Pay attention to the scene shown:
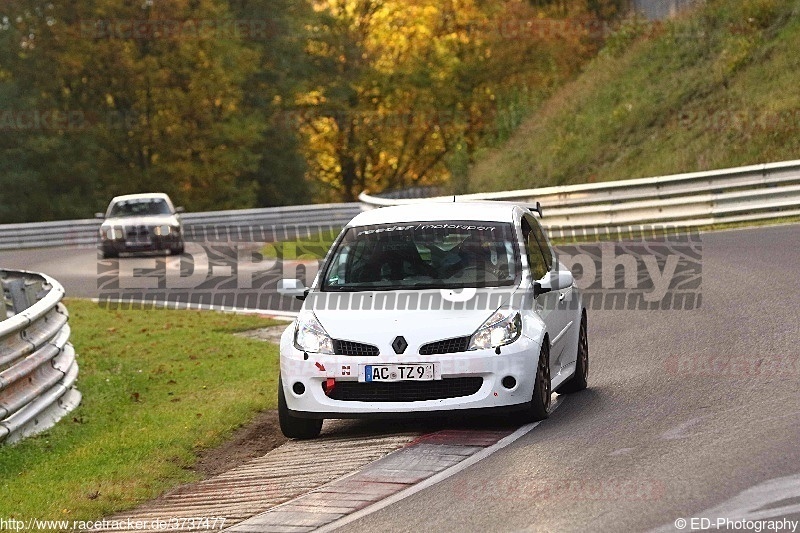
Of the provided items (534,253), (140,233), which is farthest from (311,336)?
(140,233)

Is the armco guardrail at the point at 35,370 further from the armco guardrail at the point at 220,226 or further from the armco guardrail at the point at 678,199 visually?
the armco guardrail at the point at 220,226

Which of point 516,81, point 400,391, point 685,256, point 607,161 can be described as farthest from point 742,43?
point 516,81

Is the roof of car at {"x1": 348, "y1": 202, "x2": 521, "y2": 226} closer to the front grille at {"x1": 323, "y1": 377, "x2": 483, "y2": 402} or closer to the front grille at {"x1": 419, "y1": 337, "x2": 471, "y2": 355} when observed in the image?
the front grille at {"x1": 419, "y1": 337, "x2": 471, "y2": 355}

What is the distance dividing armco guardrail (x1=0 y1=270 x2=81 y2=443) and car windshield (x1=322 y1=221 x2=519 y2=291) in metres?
2.42

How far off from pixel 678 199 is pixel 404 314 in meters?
18.3

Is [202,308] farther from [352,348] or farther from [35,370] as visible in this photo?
[352,348]

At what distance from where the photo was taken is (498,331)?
991cm

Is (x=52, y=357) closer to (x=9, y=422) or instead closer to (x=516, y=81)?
(x=9, y=422)

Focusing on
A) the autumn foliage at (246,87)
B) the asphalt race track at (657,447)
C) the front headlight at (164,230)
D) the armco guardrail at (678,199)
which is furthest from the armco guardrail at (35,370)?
the autumn foliage at (246,87)

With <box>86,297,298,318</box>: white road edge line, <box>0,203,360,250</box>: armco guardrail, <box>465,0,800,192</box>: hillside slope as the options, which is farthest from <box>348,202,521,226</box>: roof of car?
<box>0,203,360,250</box>: armco guardrail

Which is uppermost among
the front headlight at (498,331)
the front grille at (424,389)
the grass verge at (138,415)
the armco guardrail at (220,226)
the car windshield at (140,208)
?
the front headlight at (498,331)

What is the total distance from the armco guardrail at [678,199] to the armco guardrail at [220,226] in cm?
1673

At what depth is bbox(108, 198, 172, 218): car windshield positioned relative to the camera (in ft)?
114

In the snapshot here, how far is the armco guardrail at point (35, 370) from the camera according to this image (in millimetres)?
10727
